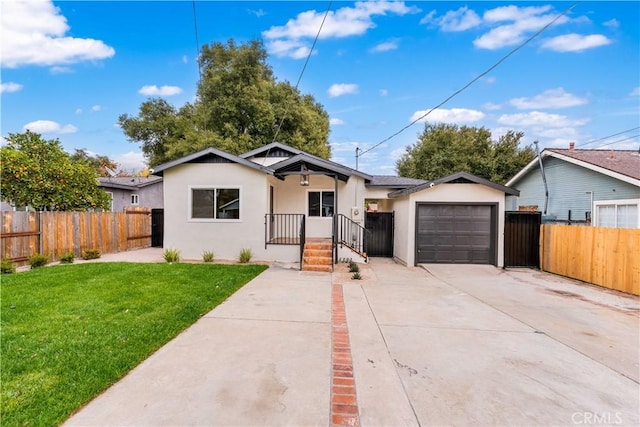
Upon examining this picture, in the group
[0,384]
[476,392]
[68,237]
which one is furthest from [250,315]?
[68,237]

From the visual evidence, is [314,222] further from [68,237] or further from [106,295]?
[68,237]

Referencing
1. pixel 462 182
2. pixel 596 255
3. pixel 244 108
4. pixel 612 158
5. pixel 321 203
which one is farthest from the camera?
pixel 244 108

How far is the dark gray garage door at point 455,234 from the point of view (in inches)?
376

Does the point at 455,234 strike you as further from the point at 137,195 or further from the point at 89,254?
the point at 137,195

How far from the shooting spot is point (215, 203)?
989 centimetres

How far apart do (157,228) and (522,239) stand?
1472 cm

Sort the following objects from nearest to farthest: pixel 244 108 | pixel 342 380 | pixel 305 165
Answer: pixel 342 380 → pixel 305 165 → pixel 244 108

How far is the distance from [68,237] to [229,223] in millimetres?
5103

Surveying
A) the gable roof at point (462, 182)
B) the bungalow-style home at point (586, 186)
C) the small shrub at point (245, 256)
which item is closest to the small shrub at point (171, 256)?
the small shrub at point (245, 256)

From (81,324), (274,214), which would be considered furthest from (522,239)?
(81,324)

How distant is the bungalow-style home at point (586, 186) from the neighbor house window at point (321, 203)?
30.2 feet

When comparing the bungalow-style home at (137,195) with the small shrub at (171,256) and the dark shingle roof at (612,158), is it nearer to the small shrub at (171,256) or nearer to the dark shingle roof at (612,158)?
the small shrub at (171,256)

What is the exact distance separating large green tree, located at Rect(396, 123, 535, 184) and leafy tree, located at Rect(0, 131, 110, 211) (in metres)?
23.2

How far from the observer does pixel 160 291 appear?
5688 millimetres
